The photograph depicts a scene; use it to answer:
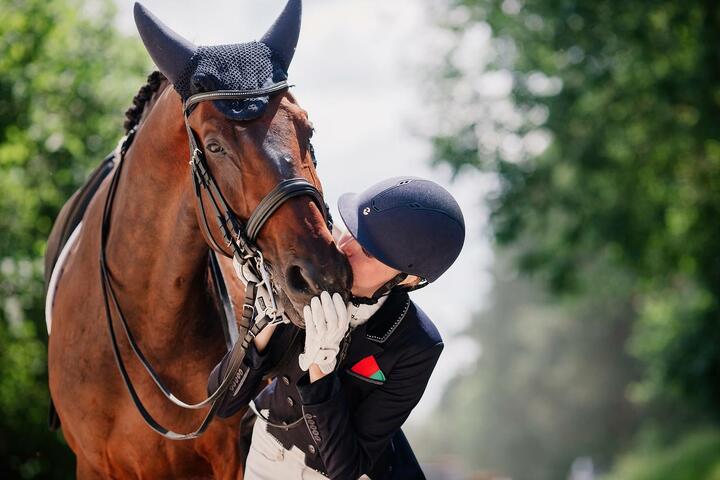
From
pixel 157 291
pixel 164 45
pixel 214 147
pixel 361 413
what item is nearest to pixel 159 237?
pixel 157 291

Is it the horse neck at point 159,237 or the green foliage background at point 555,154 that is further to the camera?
the green foliage background at point 555,154

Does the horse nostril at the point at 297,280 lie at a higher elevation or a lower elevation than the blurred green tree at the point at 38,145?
lower

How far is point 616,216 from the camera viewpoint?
672 inches

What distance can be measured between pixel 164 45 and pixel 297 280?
1.09m

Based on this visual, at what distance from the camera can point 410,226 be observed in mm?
3195

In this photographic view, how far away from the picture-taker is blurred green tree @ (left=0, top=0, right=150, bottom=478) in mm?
9844

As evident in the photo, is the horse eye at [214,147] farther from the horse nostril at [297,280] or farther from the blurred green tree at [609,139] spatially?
the blurred green tree at [609,139]

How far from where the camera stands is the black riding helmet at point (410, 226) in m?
3.20

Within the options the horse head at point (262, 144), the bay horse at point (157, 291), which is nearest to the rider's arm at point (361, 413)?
the horse head at point (262, 144)

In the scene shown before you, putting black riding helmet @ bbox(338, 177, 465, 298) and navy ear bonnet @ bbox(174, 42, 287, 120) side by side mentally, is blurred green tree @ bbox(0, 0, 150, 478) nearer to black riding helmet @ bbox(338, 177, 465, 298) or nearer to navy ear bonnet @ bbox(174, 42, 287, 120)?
navy ear bonnet @ bbox(174, 42, 287, 120)

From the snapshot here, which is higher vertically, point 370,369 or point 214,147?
point 214,147

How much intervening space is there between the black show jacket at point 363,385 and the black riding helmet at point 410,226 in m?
0.27

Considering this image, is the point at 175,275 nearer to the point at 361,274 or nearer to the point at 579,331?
the point at 361,274

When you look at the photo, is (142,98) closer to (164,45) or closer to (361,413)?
(164,45)
